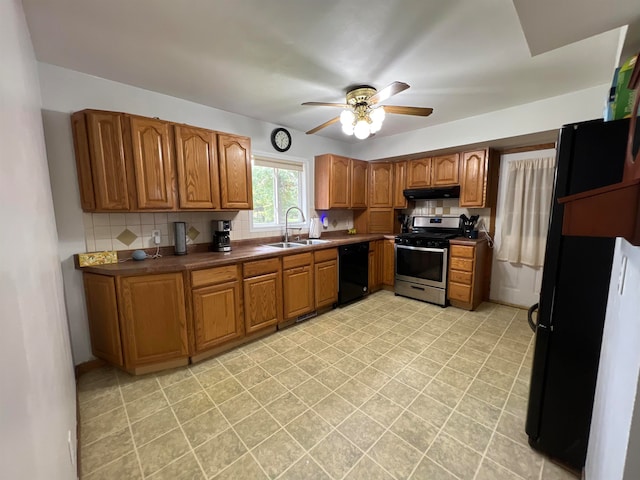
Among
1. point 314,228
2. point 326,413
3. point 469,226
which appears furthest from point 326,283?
point 469,226

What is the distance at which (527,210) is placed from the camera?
130 inches

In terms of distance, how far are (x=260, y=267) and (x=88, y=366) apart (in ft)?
5.38

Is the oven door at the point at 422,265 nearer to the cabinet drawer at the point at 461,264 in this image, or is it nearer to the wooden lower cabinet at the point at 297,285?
the cabinet drawer at the point at 461,264

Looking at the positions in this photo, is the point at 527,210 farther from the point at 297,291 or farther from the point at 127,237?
the point at 127,237

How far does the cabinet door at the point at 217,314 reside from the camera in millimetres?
2232

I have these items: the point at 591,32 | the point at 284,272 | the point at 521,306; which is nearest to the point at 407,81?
the point at 591,32

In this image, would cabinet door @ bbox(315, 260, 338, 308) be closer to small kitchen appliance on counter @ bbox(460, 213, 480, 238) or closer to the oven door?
the oven door

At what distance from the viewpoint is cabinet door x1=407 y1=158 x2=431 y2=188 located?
3826 mm

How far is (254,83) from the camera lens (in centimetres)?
226

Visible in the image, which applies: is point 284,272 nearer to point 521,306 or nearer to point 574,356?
point 574,356

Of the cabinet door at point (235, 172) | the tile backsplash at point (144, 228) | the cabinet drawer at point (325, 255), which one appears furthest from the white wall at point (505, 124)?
the tile backsplash at point (144, 228)

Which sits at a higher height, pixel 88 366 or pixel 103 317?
pixel 103 317

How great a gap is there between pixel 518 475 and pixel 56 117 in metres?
3.82

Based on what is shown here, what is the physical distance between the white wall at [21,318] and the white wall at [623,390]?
4.32 feet
